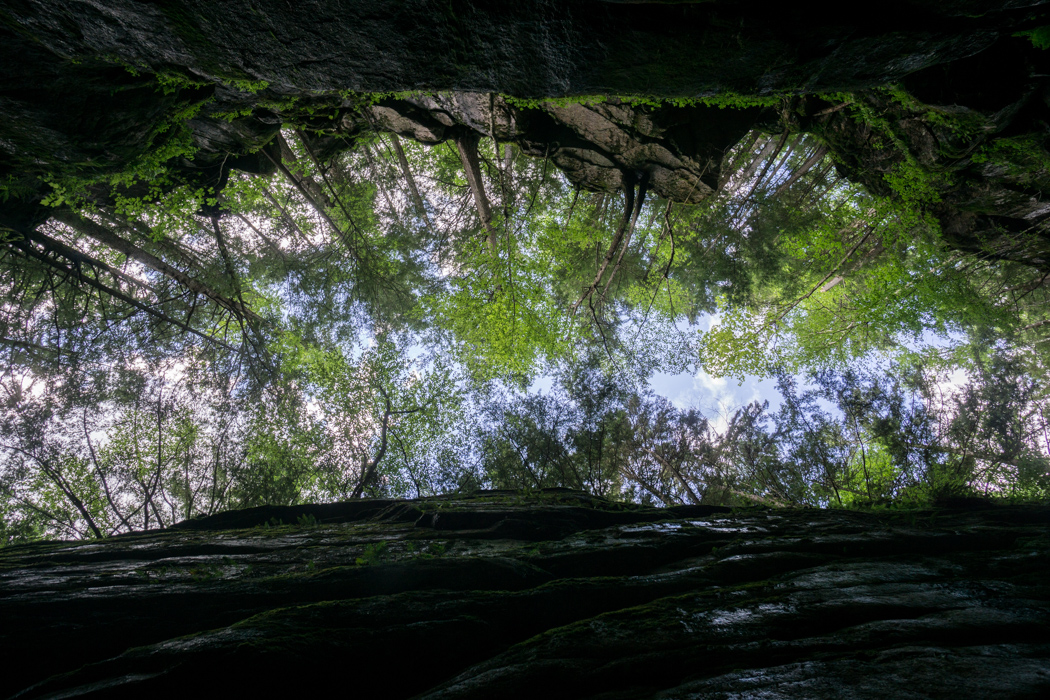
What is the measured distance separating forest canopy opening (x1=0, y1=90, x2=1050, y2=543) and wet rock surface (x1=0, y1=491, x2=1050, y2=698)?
425cm

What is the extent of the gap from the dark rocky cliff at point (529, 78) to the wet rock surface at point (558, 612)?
4.61 metres

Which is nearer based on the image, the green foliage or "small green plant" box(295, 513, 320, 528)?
the green foliage

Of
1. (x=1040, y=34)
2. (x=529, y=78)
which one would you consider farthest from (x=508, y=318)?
(x=1040, y=34)

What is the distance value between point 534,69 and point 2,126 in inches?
217

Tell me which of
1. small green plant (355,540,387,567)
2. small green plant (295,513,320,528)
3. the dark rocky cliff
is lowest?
small green plant (355,540,387,567)

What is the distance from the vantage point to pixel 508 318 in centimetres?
791

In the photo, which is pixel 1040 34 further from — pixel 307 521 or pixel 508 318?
pixel 307 521

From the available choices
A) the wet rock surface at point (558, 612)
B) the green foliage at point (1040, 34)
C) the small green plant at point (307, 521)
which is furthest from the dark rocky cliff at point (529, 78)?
the small green plant at point (307, 521)

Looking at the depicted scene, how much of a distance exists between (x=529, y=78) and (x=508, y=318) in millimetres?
4625

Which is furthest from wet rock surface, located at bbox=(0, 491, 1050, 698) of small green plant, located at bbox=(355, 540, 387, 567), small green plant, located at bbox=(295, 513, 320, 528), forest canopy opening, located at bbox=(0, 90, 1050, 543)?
forest canopy opening, located at bbox=(0, 90, 1050, 543)

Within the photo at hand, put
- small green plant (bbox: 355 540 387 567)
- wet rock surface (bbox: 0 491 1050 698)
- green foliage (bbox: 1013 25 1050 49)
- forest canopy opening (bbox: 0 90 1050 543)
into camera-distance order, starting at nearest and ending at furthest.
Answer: wet rock surface (bbox: 0 491 1050 698) < green foliage (bbox: 1013 25 1050 49) < small green plant (bbox: 355 540 387 567) < forest canopy opening (bbox: 0 90 1050 543)

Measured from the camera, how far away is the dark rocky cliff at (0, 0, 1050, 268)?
3170 mm

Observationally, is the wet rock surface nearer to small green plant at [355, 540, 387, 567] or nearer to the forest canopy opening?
small green plant at [355, 540, 387, 567]

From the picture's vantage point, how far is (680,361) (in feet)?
42.8
